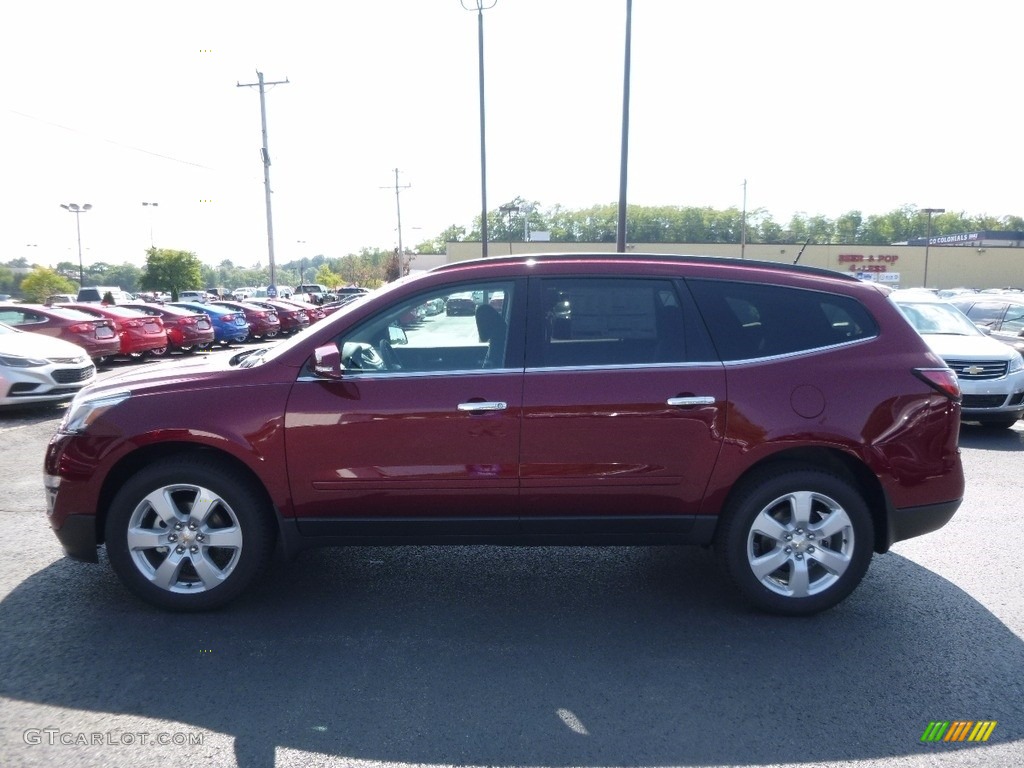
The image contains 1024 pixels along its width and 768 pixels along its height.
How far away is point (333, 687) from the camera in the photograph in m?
3.51

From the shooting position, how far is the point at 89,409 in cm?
425

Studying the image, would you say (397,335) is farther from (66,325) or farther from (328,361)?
(66,325)

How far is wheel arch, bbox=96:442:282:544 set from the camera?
423 centimetres

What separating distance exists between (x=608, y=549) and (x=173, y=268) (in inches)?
2568

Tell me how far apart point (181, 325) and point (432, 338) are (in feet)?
60.6

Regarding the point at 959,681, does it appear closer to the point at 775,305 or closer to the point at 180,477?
the point at 775,305

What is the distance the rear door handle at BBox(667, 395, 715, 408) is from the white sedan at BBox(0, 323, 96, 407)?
32.4 ft

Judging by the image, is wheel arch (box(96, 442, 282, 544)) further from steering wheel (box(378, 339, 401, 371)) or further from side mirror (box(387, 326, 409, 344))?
side mirror (box(387, 326, 409, 344))

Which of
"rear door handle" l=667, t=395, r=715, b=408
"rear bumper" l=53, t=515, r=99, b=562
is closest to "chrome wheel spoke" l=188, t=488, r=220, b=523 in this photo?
"rear bumper" l=53, t=515, r=99, b=562

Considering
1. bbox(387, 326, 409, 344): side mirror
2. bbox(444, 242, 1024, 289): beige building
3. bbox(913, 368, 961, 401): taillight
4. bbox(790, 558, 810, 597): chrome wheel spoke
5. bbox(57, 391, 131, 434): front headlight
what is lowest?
bbox(790, 558, 810, 597): chrome wheel spoke

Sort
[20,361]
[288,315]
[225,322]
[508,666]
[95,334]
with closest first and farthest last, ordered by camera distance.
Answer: [508,666] < [20,361] < [95,334] < [225,322] < [288,315]

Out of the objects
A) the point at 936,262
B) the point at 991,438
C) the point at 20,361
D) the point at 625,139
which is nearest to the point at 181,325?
the point at 20,361

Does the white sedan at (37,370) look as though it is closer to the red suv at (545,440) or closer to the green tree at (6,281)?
the red suv at (545,440)

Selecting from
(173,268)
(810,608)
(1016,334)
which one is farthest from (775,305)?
(173,268)
